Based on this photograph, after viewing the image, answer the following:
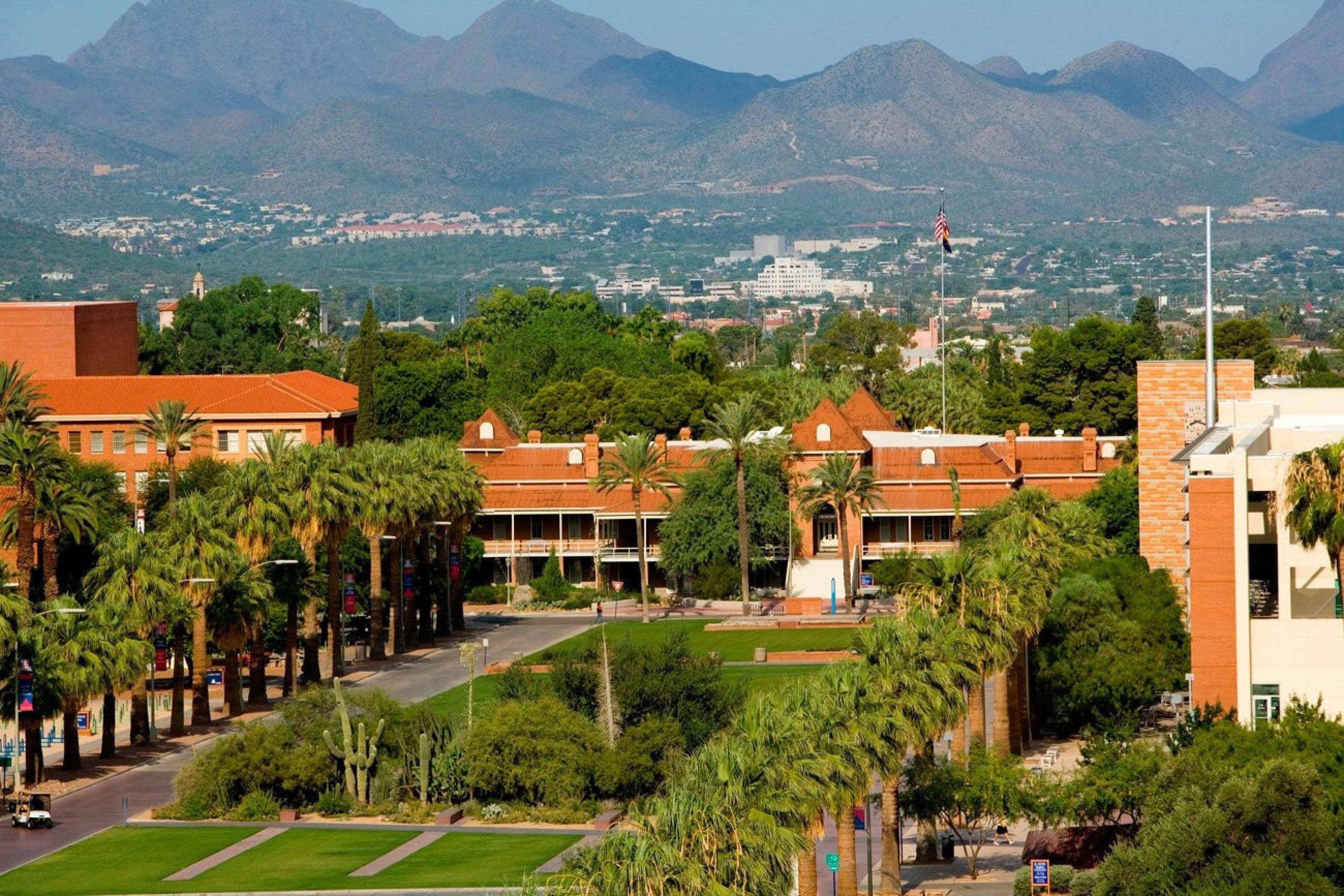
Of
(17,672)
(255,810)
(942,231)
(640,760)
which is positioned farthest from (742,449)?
(17,672)

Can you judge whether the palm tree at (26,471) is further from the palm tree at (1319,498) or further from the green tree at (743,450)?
the palm tree at (1319,498)

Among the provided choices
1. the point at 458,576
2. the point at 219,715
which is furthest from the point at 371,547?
the point at 219,715

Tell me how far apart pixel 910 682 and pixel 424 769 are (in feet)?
61.3

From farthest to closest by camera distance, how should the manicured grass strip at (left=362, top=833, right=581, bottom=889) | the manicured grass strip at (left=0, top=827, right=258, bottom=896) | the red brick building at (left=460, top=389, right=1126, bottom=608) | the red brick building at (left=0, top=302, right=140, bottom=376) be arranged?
the red brick building at (left=0, top=302, right=140, bottom=376) < the red brick building at (left=460, top=389, right=1126, bottom=608) < the manicured grass strip at (left=0, top=827, right=258, bottom=896) < the manicured grass strip at (left=362, top=833, right=581, bottom=889)

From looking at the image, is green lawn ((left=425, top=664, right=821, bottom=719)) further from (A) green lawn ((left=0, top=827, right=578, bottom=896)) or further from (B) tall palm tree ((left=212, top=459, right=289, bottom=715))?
(A) green lawn ((left=0, top=827, right=578, bottom=896))

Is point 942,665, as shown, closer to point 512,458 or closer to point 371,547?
point 371,547

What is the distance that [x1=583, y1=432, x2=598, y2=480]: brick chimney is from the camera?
113 m

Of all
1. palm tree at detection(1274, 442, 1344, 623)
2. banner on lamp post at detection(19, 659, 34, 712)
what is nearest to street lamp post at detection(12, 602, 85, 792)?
banner on lamp post at detection(19, 659, 34, 712)

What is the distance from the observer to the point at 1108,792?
4684 centimetres

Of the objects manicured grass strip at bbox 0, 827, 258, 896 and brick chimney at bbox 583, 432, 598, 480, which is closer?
manicured grass strip at bbox 0, 827, 258, 896

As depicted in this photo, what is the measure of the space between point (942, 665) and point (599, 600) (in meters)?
58.5

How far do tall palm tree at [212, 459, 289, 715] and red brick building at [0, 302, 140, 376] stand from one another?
50.4m

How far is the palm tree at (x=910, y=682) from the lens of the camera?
4619 centimetres

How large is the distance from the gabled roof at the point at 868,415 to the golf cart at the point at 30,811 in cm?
6454
